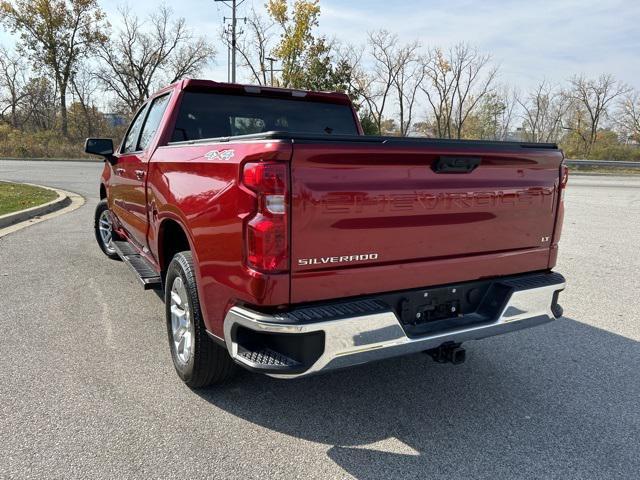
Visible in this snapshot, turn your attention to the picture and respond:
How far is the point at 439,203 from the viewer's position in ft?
8.82

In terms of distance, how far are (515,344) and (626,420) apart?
1.15 meters

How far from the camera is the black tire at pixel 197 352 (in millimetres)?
2943

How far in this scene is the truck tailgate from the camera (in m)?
2.35

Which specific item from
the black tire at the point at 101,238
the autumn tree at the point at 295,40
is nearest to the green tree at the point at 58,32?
the autumn tree at the point at 295,40

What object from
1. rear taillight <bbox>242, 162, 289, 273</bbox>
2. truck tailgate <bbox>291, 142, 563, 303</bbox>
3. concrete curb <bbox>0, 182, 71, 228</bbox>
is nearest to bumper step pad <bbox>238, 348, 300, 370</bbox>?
truck tailgate <bbox>291, 142, 563, 303</bbox>

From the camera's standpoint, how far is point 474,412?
3.02m

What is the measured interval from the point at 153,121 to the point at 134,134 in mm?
797

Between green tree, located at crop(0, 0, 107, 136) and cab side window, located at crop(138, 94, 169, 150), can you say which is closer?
cab side window, located at crop(138, 94, 169, 150)

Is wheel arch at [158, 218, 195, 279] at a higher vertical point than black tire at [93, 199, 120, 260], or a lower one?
higher

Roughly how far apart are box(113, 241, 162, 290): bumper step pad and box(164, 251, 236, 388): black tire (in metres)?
0.73

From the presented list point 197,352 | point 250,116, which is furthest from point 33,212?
point 197,352

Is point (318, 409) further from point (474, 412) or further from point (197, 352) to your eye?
point (474, 412)

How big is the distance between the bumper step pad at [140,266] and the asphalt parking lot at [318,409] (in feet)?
1.55

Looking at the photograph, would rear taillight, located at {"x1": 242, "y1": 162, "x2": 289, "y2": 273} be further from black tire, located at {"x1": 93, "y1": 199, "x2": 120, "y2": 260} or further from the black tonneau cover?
black tire, located at {"x1": 93, "y1": 199, "x2": 120, "y2": 260}
